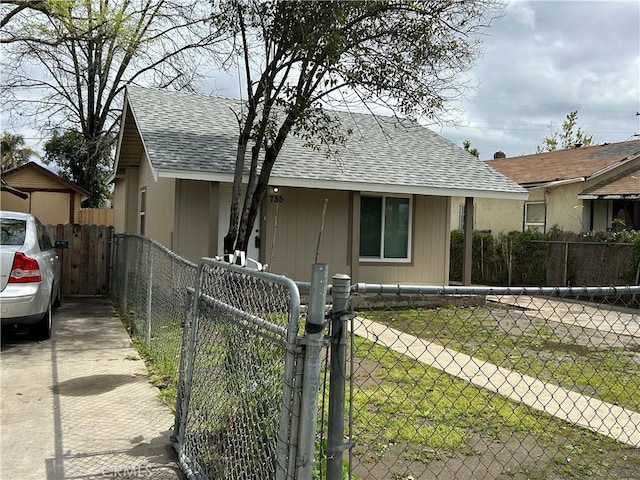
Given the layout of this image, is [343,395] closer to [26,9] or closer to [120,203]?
[26,9]

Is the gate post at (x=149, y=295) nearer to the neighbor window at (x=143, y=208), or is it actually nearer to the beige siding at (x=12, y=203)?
the neighbor window at (x=143, y=208)

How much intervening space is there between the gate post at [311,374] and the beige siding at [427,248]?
11.4 metres

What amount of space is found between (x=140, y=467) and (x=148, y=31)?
58.0 feet

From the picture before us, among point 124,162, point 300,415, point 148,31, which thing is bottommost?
point 300,415

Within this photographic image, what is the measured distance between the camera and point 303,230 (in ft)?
42.8

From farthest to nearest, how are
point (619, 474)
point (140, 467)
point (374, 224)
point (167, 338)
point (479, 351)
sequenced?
1. point (374, 224)
2. point (479, 351)
3. point (167, 338)
4. point (619, 474)
5. point (140, 467)

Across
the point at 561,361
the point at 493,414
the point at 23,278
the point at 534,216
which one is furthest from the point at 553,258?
the point at 23,278

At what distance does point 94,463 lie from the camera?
375 cm

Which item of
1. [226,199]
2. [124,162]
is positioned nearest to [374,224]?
[226,199]

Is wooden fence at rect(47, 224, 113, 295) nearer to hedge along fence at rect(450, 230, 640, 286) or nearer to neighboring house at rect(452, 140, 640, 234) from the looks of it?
hedge along fence at rect(450, 230, 640, 286)

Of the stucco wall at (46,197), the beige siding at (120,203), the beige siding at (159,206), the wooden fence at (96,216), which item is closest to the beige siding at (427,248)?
the beige siding at (159,206)

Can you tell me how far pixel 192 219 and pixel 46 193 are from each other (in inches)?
523

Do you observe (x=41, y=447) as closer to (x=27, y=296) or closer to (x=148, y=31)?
(x=27, y=296)

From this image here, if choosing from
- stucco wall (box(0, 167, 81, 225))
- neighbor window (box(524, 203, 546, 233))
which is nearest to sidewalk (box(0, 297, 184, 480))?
stucco wall (box(0, 167, 81, 225))
